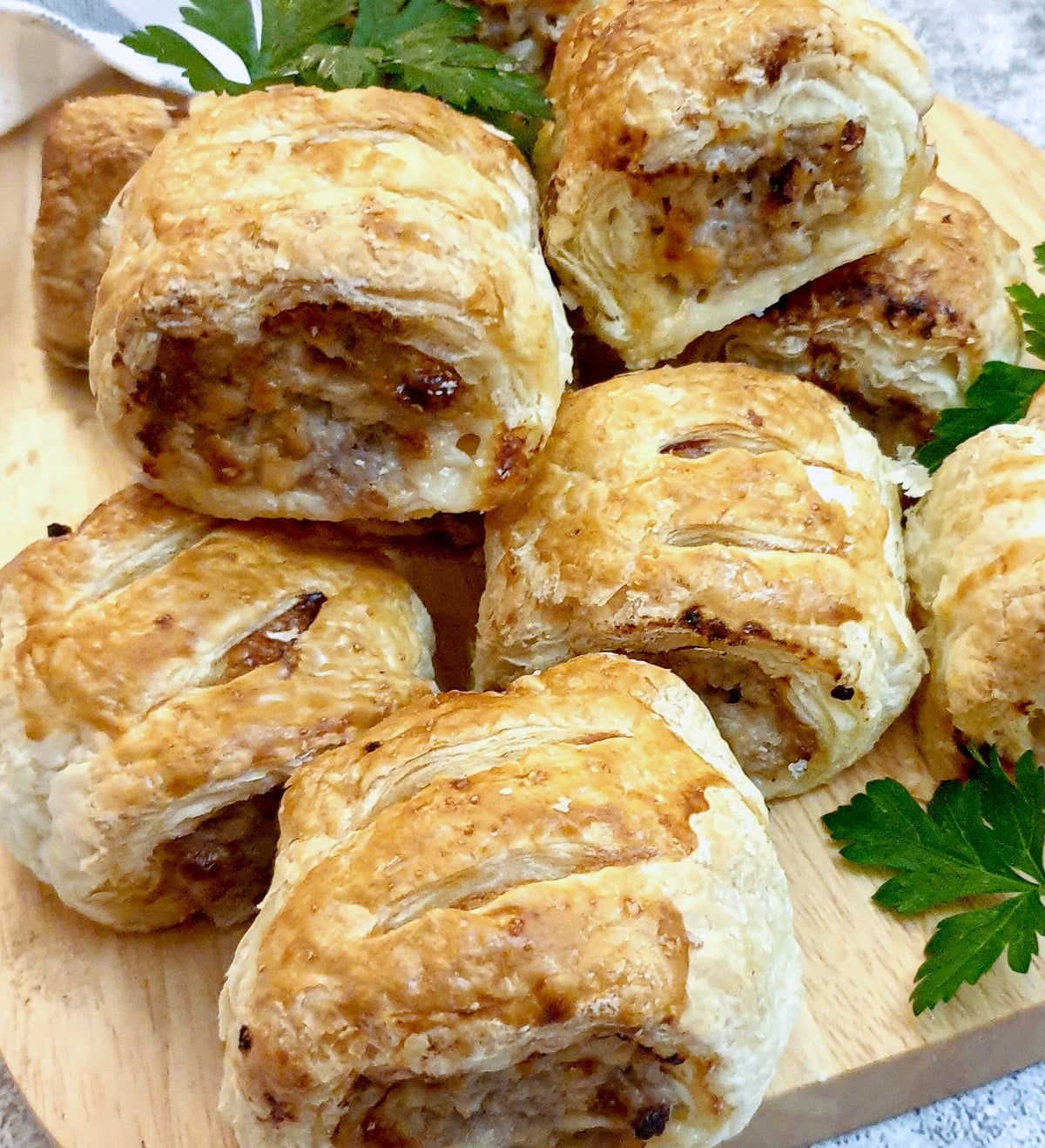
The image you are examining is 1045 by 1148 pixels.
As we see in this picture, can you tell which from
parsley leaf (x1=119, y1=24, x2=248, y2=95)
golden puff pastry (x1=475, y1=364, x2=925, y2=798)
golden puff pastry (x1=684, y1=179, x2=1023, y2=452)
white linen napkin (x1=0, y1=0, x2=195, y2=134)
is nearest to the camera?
golden puff pastry (x1=475, y1=364, x2=925, y2=798)

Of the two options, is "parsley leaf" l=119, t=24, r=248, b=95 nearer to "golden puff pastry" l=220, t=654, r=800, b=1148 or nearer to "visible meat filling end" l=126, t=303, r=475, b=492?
"visible meat filling end" l=126, t=303, r=475, b=492

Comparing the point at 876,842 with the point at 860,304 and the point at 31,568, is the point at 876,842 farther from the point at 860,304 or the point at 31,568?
the point at 31,568

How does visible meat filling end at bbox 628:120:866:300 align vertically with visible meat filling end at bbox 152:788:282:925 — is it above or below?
above

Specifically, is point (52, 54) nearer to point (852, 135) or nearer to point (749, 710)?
point (852, 135)

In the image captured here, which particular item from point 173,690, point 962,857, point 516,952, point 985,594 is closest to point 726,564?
point 985,594

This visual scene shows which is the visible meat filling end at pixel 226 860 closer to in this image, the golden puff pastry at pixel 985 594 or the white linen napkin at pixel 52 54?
the golden puff pastry at pixel 985 594

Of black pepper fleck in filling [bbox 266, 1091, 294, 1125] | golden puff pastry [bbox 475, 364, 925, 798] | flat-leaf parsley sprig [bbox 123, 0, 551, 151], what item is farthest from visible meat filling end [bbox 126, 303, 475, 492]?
black pepper fleck in filling [bbox 266, 1091, 294, 1125]
